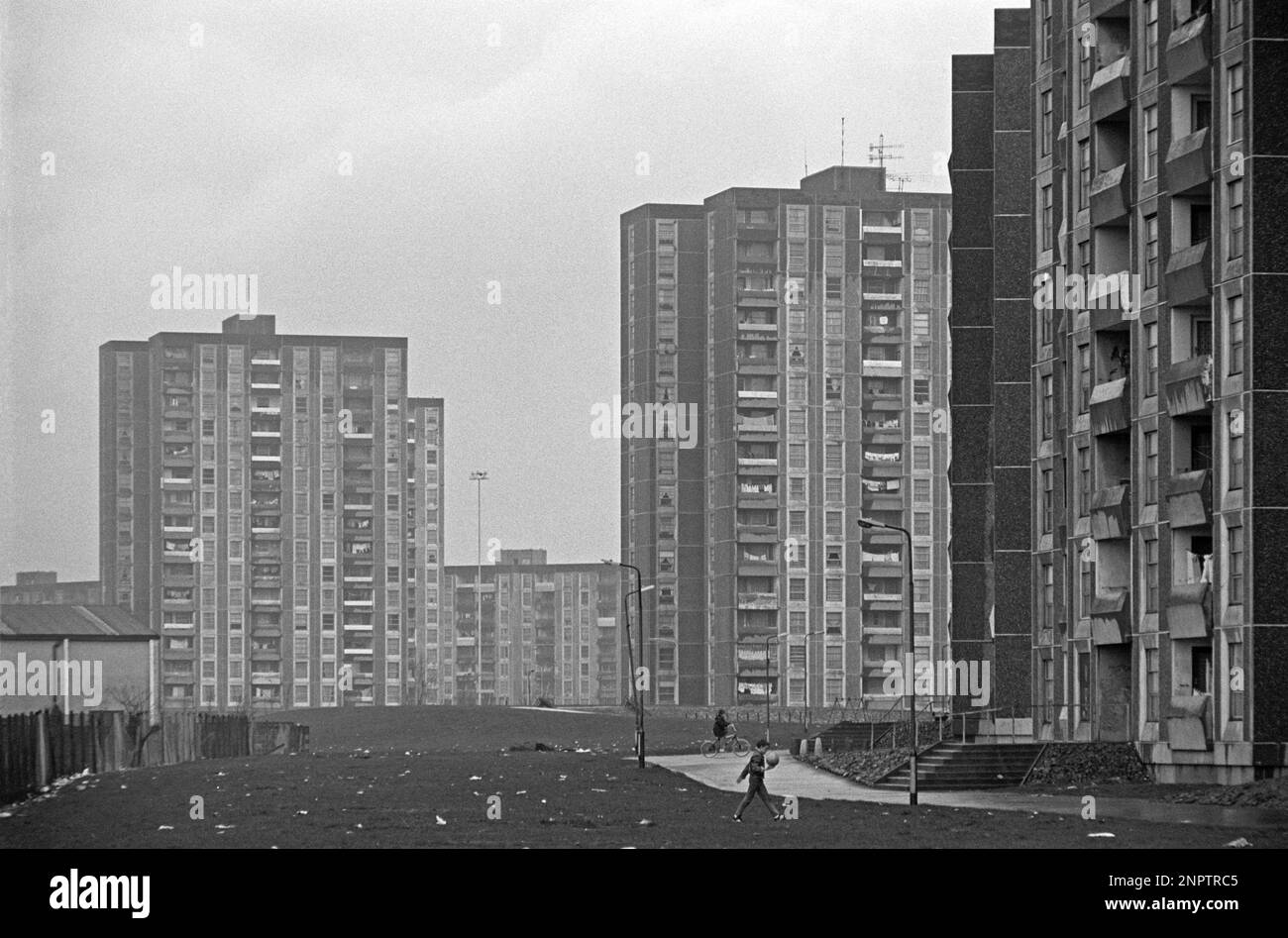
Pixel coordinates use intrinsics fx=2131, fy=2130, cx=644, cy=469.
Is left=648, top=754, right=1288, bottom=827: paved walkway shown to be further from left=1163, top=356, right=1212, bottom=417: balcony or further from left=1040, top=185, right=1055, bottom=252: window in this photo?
left=1040, top=185, right=1055, bottom=252: window

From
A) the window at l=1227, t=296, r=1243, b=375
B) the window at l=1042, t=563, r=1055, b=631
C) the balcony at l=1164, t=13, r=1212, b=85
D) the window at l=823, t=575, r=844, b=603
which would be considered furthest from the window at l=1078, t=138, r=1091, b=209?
the window at l=823, t=575, r=844, b=603

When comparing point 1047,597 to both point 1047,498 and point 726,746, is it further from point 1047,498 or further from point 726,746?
point 726,746

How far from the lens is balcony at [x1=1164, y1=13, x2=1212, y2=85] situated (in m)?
52.4

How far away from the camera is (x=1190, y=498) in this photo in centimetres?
5325

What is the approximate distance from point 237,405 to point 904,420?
61540mm

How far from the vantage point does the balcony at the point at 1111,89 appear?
193ft

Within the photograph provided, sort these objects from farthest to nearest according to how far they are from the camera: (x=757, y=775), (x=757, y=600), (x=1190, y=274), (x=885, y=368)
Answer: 1. (x=885, y=368)
2. (x=757, y=600)
3. (x=1190, y=274)
4. (x=757, y=775)

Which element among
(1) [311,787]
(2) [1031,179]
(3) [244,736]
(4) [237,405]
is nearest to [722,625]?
(4) [237,405]

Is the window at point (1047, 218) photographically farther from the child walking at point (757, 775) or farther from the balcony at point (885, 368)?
the balcony at point (885, 368)

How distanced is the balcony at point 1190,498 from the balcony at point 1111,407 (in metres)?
4.80

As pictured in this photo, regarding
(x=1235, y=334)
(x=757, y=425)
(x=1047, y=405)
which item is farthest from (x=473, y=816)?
(x=757, y=425)

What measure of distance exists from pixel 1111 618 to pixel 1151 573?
3.01m

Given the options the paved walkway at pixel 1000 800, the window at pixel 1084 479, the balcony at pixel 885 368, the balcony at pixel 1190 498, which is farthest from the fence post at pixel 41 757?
the balcony at pixel 885 368
